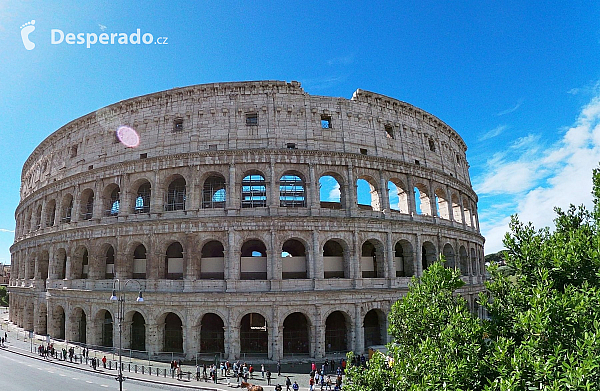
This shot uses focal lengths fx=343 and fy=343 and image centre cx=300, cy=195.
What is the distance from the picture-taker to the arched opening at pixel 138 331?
27314 millimetres

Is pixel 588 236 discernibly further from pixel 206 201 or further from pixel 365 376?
pixel 206 201

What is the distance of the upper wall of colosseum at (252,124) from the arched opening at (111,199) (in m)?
2.19

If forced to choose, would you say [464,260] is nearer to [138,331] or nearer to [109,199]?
[138,331]

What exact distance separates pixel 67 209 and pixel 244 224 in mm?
20607

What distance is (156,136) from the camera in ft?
94.0

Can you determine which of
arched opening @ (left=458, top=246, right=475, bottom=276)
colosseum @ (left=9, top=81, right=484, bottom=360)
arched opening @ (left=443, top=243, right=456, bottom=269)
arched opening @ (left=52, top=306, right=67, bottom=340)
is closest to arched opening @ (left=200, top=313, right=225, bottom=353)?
colosseum @ (left=9, top=81, right=484, bottom=360)

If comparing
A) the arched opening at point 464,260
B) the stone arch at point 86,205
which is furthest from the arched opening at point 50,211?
the arched opening at point 464,260

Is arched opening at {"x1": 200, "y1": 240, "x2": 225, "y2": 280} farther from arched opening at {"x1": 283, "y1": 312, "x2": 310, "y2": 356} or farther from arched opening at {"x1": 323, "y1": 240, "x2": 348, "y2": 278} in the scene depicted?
arched opening at {"x1": 323, "y1": 240, "x2": 348, "y2": 278}

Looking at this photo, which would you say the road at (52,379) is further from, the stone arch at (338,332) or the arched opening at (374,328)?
the arched opening at (374,328)

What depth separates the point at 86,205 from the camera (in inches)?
1250

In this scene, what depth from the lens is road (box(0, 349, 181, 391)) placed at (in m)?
19.7

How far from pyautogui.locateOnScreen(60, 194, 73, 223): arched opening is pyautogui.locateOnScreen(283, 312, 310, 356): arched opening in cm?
2352

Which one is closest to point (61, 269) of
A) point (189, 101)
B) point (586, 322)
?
point (189, 101)

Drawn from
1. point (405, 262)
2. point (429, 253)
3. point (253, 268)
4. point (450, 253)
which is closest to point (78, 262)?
point (253, 268)
